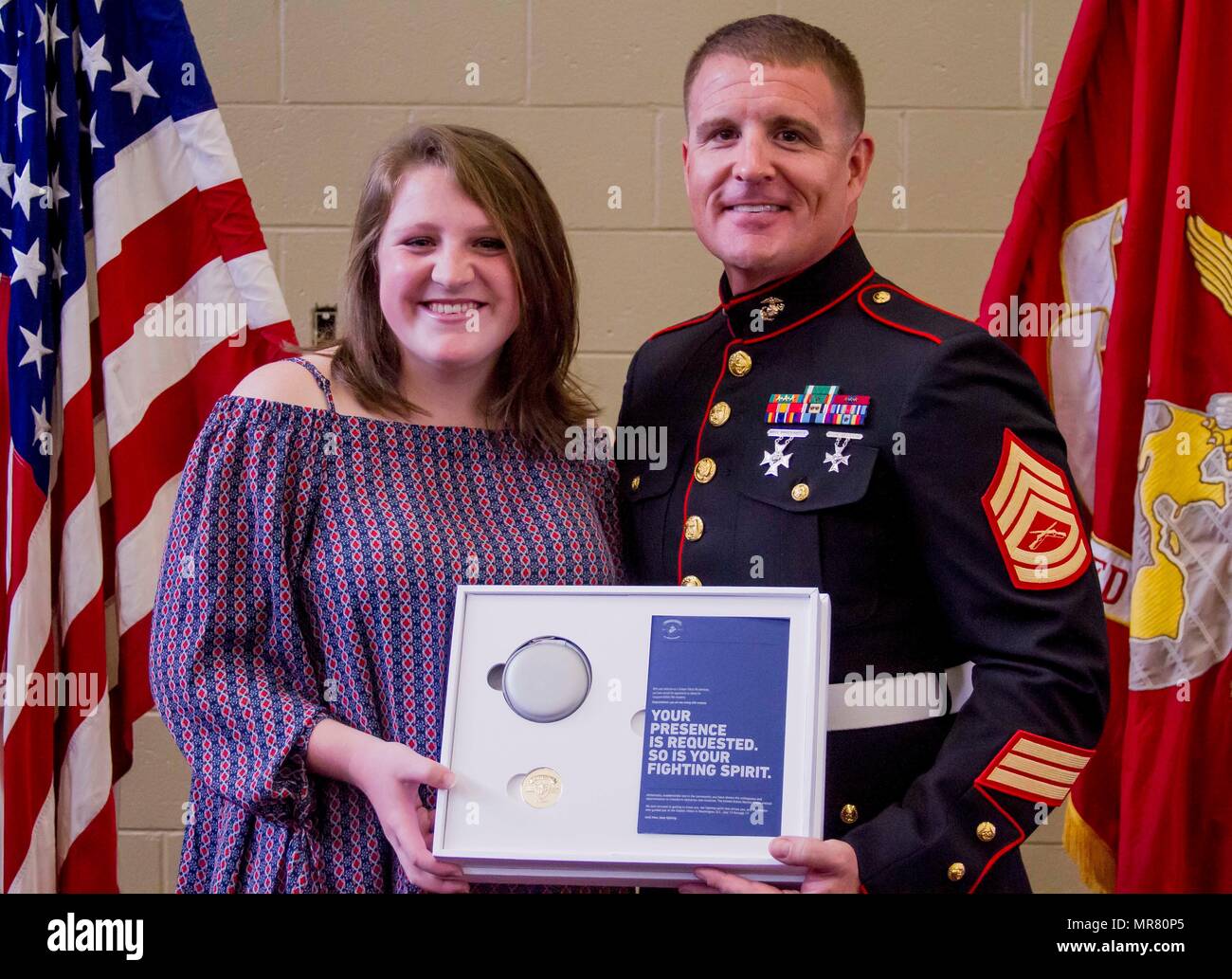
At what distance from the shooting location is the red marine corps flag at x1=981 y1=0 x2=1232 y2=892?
1918 millimetres

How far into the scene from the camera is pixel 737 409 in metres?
1.62

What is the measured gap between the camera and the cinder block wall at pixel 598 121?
2.51 metres

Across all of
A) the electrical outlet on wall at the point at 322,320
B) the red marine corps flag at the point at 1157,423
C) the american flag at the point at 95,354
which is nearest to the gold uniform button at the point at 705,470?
the red marine corps flag at the point at 1157,423

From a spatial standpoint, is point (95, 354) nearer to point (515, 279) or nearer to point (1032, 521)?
point (515, 279)

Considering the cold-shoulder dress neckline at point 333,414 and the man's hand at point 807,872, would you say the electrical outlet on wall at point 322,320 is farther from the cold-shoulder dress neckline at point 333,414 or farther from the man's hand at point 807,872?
the man's hand at point 807,872

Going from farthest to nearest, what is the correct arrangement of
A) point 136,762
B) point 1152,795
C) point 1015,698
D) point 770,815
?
point 136,762 < point 1152,795 < point 1015,698 < point 770,815

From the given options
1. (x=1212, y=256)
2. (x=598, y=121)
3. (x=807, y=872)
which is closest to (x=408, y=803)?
(x=807, y=872)

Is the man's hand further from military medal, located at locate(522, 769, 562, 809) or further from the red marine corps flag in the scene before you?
the red marine corps flag

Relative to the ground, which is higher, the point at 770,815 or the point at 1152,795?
the point at 770,815

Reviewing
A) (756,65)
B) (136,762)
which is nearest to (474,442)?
(756,65)

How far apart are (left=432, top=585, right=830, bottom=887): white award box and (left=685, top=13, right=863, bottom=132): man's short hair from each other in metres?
0.68

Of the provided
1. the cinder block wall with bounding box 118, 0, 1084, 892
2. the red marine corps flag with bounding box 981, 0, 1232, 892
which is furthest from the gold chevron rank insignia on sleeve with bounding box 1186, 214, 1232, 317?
the cinder block wall with bounding box 118, 0, 1084, 892

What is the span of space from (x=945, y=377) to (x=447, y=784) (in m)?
0.70
